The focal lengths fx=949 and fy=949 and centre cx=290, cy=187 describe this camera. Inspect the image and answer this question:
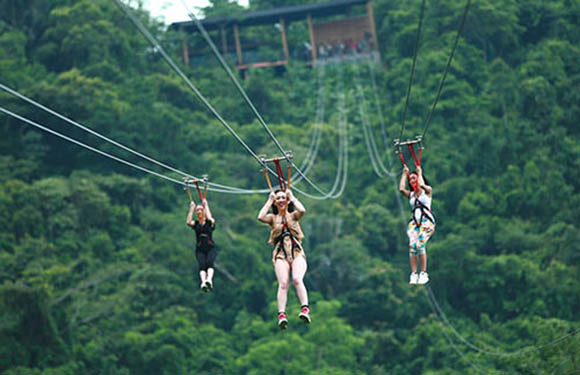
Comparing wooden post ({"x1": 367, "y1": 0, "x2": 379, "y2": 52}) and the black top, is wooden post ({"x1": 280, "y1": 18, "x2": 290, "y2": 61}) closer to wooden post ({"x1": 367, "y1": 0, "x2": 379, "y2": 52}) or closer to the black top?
wooden post ({"x1": 367, "y1": 0, "x2": 379, "y2": 52})

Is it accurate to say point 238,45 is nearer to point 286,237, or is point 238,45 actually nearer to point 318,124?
point 318,124

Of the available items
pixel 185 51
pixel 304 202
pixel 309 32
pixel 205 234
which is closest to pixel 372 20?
pixel 309 32

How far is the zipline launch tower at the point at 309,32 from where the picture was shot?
41.8 metres

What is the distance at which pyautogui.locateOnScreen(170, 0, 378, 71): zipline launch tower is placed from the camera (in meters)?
41.8

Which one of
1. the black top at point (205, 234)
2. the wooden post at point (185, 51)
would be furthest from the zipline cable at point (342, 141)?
the black top at point (205, 234)

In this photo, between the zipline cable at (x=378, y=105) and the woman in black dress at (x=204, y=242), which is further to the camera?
the zipline cable at (x=378, y=105)

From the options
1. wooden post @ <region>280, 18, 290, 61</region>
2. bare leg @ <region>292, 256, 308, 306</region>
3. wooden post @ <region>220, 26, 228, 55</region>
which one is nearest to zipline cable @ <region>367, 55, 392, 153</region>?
wooden post @ <region>280, 18, 290, 61</region>

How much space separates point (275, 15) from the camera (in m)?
42.0

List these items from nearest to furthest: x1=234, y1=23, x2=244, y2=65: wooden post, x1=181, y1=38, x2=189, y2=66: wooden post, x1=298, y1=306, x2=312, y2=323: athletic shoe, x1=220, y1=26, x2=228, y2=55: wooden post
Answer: x1=298, y1=306, x2=312, y2=323: athletic shoe < x1=234, y1=23, x2=244, y2=65: wooden post < x1=220, y1=26, x2=228, y2=55: wooden post < x1=181, y1=38, x2=189, y2=66: wooden post

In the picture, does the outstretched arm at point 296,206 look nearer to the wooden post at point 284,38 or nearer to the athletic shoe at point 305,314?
the athletic shoe at point 305,314

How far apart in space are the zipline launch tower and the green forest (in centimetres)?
60

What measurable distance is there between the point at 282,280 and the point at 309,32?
34.4 meters

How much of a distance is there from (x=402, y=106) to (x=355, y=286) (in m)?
8.45

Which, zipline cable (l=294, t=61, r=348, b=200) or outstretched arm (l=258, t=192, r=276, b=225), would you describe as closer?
outstretched arm (l=258, t=192, r=276, b=225)
